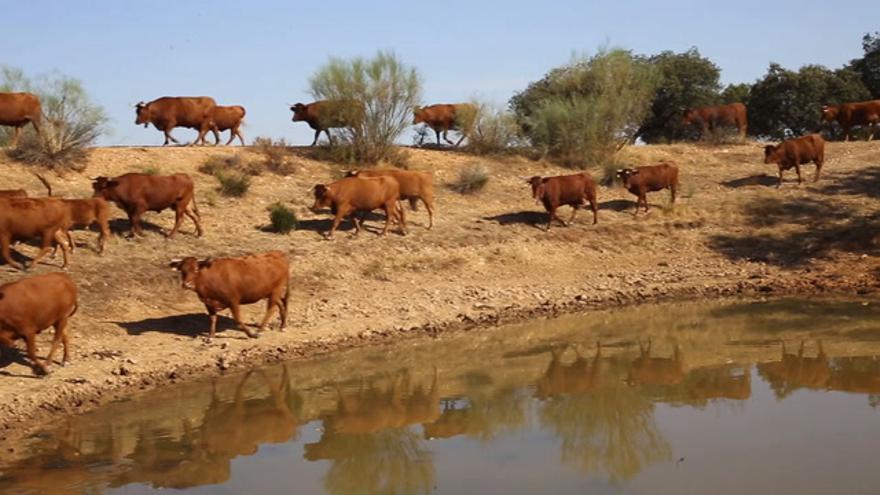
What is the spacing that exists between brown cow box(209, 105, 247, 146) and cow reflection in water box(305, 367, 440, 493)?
14726 mm

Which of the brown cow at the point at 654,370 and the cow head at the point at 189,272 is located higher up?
the cow head at the point at 189,272

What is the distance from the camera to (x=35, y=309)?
45.5 feet

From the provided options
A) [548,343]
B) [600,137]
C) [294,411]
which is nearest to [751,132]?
[600,137]

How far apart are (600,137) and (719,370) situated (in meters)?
16.4

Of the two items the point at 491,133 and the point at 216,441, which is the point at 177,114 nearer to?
the point at 491,133

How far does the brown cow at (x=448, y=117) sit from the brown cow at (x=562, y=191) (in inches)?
275

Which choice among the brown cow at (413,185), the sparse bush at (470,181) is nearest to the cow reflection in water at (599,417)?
the brown cow at (413,185)

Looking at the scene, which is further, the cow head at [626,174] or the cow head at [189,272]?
the cow head at [626,174]

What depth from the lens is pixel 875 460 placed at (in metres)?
10.6

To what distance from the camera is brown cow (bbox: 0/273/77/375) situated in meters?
13.7

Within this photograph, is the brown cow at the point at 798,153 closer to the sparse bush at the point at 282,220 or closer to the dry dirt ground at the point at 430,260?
the dry dirt ground at the point at 430,260

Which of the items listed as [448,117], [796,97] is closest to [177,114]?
[448,117]

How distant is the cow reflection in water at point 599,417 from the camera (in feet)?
36.7

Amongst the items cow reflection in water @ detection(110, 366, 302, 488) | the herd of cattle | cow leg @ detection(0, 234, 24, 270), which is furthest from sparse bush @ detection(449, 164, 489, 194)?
cow reflection in water @ detection(110, 366, 302, 488)
